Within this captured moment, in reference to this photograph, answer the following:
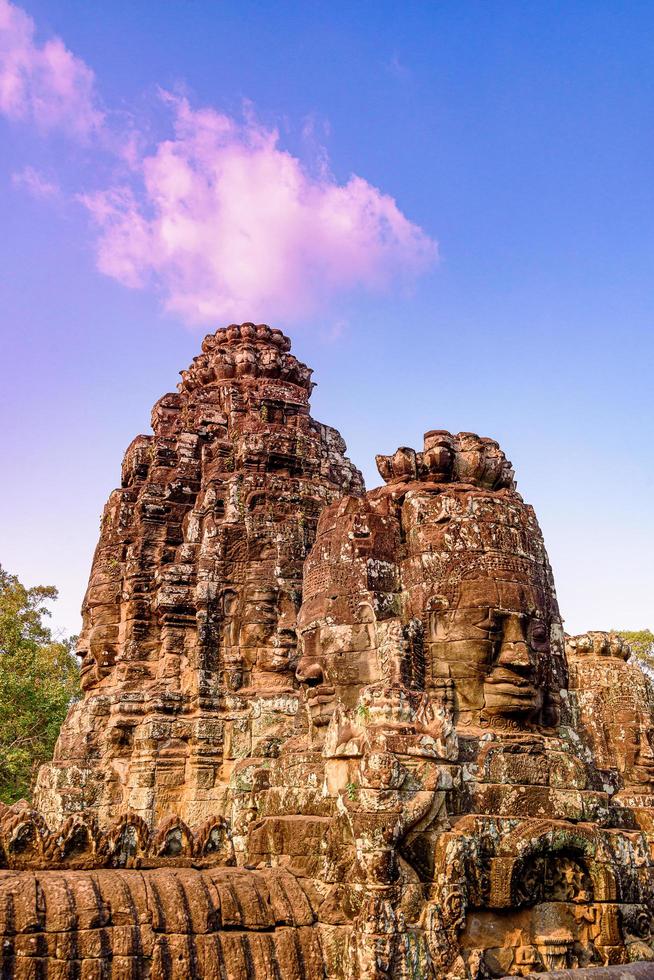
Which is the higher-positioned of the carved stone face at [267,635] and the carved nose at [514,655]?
the carved stone face at [267,635]

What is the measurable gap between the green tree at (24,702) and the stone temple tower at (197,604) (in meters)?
9.08

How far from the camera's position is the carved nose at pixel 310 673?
332 inches

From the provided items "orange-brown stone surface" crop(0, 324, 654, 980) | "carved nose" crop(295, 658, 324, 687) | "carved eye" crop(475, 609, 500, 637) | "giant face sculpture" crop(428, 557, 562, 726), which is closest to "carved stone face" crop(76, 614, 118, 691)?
"orange-brown stone surface" crop(0, 324, 654, 980)

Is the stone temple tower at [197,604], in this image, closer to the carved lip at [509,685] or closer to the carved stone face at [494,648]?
the carved stone face at [494,648]

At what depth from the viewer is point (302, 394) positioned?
1752 cm

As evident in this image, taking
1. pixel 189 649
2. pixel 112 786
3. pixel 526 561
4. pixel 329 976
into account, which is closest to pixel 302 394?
pixel 189 649

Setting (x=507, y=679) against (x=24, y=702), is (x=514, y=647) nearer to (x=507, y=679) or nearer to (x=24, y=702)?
(x=507, y=679)

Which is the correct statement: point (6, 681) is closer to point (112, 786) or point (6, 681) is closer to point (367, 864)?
point (112, 786)

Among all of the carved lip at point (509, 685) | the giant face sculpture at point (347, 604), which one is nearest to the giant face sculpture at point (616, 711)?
the carved lip at point (509, 685)

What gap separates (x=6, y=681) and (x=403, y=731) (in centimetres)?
1904

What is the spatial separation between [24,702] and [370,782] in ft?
65.2

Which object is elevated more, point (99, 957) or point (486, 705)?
point (486, 705)

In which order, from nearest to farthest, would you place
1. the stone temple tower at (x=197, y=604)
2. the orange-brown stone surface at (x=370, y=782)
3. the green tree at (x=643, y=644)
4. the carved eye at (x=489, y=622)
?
1. the orange-brown stone surface at (x=370, y=782)
2. the carved eye at (x=489, y=622)
3. the stone temple tower at (x=197, y=604)
4. the green tree at (x=643, y=644)

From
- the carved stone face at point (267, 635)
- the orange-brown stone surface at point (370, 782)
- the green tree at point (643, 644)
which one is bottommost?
the orange-brown stone surface at point (370, 782)
